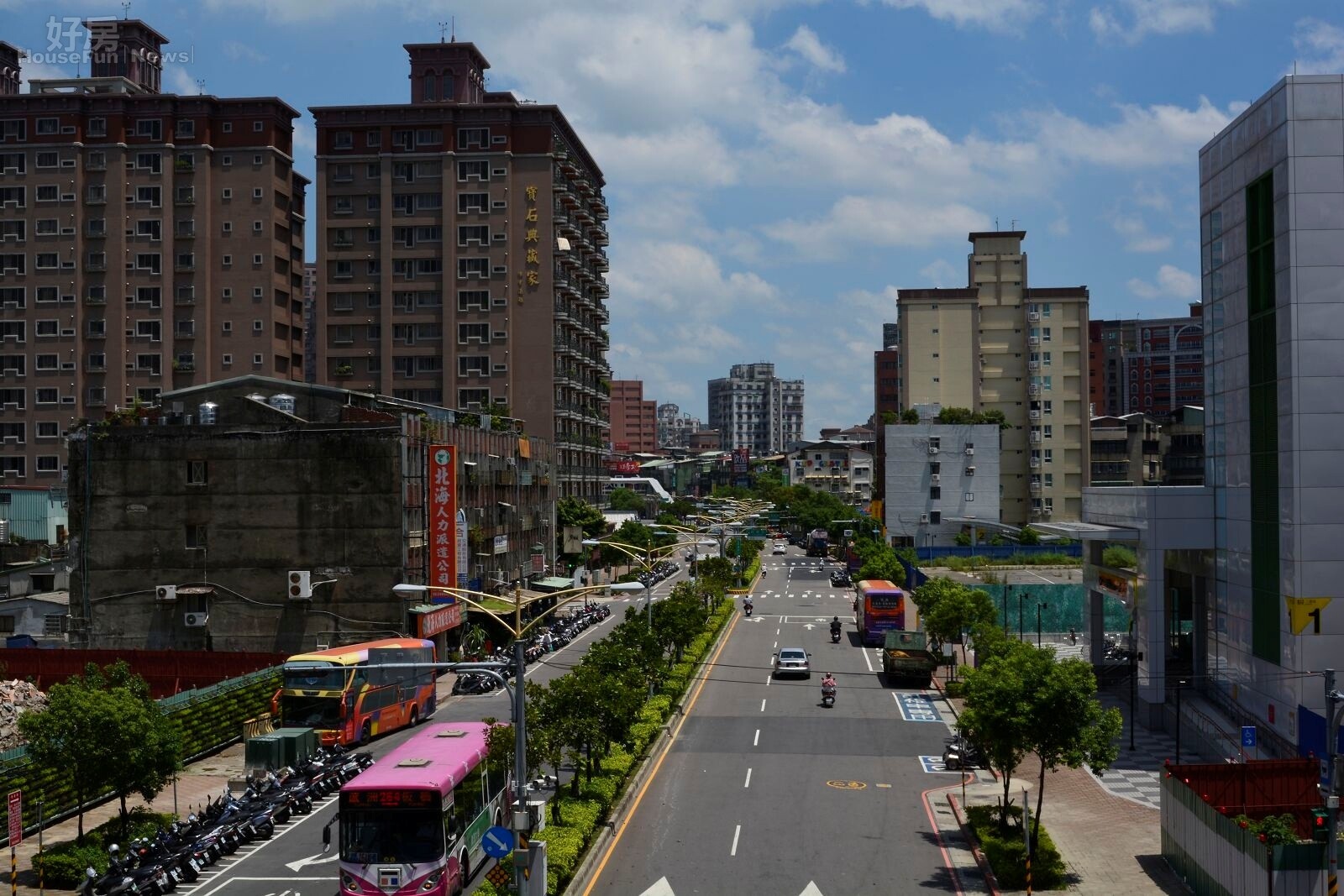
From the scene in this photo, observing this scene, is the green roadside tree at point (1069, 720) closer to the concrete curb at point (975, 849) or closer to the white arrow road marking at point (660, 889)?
the concrete curb at point (975, 849)

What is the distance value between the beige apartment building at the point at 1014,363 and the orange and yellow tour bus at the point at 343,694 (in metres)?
90.3

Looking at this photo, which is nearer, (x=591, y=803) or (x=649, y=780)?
(x=591, y=803)

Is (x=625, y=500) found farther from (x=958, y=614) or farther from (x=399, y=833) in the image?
(x=399, y=833)

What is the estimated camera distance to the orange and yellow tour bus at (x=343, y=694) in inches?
1567

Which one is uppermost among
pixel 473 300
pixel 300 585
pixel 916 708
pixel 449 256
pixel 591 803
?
pixel 449 256

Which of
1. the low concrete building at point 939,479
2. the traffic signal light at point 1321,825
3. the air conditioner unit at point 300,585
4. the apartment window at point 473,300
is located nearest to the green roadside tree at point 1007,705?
the traffic signal light at point 1321,825

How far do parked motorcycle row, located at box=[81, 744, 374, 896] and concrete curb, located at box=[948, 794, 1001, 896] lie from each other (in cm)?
1661

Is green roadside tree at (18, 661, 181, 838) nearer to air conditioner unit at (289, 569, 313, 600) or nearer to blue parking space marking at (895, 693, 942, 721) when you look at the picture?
air conditioner unit at (289, 569, 313, 600)

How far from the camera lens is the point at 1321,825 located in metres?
22.3

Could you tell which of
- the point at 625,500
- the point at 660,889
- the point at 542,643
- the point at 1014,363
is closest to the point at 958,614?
the point at 542,643

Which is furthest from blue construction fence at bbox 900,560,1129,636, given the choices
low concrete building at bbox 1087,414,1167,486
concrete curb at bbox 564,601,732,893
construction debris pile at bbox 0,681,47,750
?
low concrete building at bbox 1087,414,1167,486

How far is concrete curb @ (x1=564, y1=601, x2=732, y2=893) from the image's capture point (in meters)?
26.6

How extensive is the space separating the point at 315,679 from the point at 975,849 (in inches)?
850

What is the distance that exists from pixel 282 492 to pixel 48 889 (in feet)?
91.3
